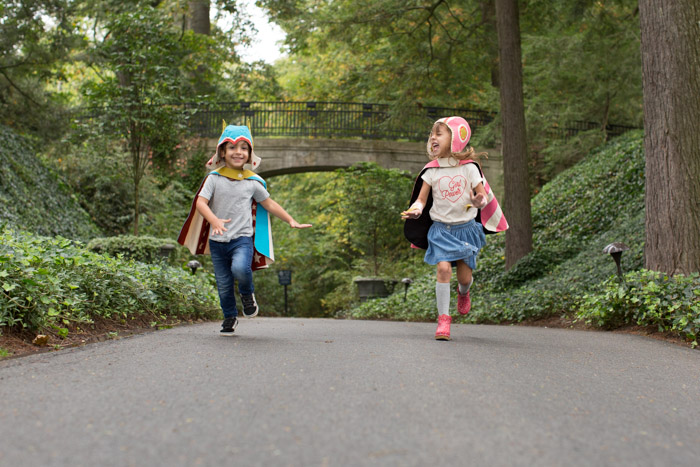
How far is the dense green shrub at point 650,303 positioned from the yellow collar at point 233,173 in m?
4.39

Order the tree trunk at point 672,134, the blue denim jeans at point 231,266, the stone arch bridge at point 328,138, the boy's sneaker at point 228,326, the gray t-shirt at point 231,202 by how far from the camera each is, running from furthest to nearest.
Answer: the stone arch bridge at point 328,138 < the tree trunk at point 672,134 < the boy's sneaker at point 228,326 < the gray t-shirt at point 231,202 < the blue denim jeans at point 231,266

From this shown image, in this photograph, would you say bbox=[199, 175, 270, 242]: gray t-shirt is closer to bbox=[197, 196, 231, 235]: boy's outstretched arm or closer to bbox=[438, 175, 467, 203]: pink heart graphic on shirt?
bbox=[197, 196, 231, 235]: boy's outstretched arm

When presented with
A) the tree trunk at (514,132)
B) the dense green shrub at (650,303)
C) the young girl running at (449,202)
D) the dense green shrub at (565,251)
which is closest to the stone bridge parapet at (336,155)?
the dense green shrub at (565,251)

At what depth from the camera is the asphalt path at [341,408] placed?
2371 millimetres

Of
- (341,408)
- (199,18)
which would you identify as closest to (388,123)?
(199,18)

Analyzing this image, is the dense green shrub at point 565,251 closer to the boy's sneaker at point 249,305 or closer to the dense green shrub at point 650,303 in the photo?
the dense green shrub at point 650,303

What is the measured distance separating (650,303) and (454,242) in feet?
8.26

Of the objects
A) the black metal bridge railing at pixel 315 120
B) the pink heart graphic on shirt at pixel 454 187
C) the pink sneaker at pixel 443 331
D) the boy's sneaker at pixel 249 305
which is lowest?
the pink sneaker at pixel 443 331

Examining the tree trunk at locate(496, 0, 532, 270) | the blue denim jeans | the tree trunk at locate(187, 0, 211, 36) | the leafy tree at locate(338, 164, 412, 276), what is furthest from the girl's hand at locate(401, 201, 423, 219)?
the tree trunk at locate(187, 0, 211, 36)

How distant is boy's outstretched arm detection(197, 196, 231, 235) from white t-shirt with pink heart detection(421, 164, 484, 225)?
2.00 meters

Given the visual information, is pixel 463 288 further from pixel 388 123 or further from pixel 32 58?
pixel 32 58

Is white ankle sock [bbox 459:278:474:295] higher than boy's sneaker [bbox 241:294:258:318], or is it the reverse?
white ankle sock [bbox 459:278:474:295]

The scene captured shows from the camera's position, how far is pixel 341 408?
9.98ft

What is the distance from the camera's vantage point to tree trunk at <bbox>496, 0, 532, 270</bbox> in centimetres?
1356
